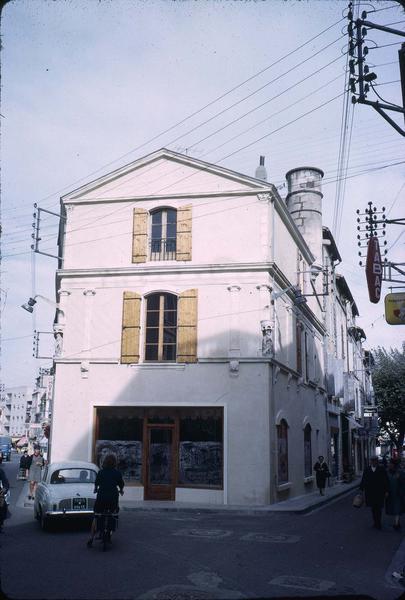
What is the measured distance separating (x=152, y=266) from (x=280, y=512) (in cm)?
920

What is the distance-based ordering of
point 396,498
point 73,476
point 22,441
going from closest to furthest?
point 73,476
point 396,498
point 22,441

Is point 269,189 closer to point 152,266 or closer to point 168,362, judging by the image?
point 152,266

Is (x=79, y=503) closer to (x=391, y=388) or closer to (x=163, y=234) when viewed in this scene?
(x=163, y=234)

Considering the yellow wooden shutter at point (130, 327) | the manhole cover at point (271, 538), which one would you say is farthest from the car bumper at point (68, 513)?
the yellow wooden shutter at point (130, 327)

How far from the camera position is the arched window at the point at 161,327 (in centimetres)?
2123

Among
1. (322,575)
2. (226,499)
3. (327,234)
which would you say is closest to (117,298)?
(226,499)

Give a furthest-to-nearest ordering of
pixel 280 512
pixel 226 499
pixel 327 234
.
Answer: pixel 327 234 → pixel 226 499 → pixel 280 512

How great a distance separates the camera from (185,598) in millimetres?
7527

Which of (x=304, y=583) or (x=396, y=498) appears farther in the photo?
(x=396, y=498)

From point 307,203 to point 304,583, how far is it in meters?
29.9

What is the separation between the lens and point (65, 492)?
13.4 m

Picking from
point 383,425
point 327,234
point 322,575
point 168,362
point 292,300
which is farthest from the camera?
point 383,425

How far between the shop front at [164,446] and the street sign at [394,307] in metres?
8.29

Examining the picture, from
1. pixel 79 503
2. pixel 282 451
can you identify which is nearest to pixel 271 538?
pixel 79 503
